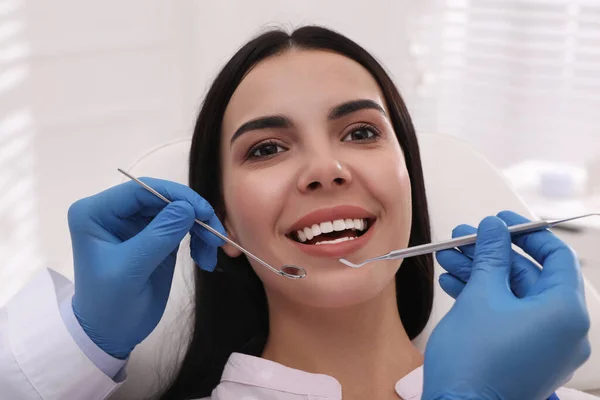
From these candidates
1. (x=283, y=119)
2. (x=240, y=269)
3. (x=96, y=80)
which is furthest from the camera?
(x=96, y=80)

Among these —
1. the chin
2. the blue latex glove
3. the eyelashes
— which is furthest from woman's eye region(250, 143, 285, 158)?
the blue latex glove

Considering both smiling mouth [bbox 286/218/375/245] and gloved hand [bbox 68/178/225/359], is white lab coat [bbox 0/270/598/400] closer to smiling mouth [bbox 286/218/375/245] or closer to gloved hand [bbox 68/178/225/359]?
gloved hand [bbox 68/178/225/359]

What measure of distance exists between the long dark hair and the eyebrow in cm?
11

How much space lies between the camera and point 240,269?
1670 mm

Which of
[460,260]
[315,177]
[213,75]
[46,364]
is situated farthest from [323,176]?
[213,75]

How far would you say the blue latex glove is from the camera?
1.03 meters

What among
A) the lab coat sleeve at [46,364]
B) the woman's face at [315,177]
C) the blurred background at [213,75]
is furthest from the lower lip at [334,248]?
the blurred background at [213,75]

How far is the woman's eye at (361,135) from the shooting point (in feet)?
4.69

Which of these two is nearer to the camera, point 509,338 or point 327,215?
point 509,338

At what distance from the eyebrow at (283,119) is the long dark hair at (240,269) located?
11 centimetres

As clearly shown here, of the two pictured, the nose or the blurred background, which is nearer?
the nose

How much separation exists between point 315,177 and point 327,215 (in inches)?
2.6

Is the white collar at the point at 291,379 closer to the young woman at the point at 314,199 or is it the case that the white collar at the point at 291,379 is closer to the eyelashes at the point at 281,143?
the young woman at the point at 314,199

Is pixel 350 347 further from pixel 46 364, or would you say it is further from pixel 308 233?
→ pixel 46 364
